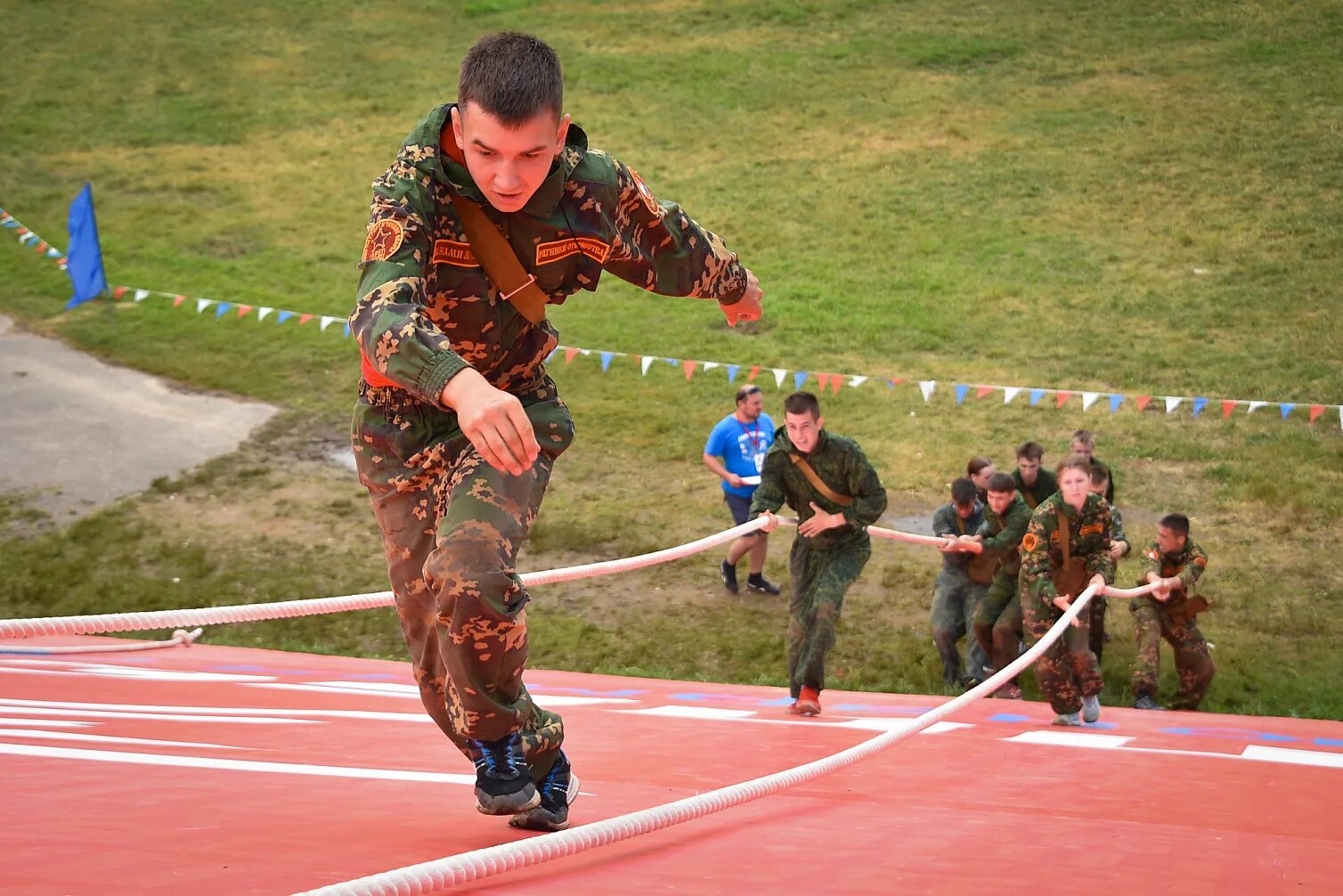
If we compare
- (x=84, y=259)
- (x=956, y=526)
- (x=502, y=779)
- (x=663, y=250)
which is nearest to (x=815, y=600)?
(x=956, y=526)

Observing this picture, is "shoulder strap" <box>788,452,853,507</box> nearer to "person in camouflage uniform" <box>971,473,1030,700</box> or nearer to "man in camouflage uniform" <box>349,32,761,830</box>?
"person in camouflage uniform" <box>971,473,1030,700</box>

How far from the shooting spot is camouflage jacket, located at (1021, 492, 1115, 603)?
834 cm

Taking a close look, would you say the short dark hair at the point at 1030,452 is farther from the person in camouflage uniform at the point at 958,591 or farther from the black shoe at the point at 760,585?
the black shoe at the point at 760,585

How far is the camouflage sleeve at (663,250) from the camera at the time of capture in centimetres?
388

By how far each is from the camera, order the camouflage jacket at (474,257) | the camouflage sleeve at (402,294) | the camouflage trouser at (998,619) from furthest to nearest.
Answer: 1. the camouflage trouser at (998,619)
2. the camouflage jacket at (474,257)
3. the camouflage sleeve at (402,294)

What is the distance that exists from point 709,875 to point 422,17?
33231 mm

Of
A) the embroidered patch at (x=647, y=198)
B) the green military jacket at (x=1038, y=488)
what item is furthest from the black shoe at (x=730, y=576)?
the embroidered patch at (x=647, y=198)

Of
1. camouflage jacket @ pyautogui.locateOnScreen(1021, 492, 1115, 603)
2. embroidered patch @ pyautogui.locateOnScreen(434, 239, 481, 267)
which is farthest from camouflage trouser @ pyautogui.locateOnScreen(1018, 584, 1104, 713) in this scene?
embroidered patch @ pyautogui.locateOnScreen(434, 239, 481, 267)

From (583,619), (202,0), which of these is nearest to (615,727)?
(583,619)

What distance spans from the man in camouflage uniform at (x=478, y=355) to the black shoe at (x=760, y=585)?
30.7ft

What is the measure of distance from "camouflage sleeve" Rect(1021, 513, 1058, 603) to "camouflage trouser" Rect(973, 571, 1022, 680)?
6.53 feet

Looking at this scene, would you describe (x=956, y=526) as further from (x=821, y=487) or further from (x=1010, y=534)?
(x=821, y=487)

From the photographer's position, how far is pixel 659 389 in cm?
1902

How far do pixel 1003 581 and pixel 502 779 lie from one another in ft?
25.5
